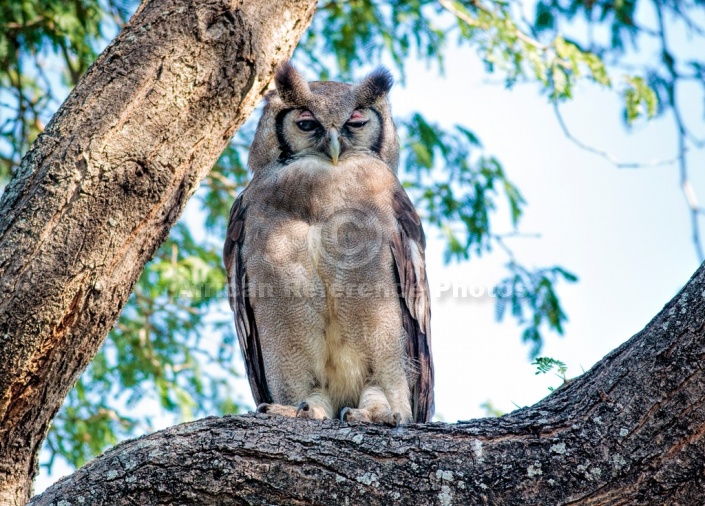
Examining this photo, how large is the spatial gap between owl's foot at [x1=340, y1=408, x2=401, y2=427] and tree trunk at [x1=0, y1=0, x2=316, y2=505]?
1233mm

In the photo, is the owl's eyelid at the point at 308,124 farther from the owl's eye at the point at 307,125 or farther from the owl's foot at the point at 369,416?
the owl's foot at the point at 369,416

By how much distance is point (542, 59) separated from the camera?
6598 millimetres

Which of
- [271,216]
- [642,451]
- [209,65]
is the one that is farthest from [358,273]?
[642,451]

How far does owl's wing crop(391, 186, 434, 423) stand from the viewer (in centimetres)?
443

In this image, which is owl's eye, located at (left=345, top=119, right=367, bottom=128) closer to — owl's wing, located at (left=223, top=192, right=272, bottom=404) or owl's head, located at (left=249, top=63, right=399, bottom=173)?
owl's head, located at (left=249, top=63, right=399, bottom=173)

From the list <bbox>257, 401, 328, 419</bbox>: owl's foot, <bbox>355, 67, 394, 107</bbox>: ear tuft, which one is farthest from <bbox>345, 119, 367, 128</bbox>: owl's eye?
<bbox>257, 401, 328, 419</bbox>: owl's foot

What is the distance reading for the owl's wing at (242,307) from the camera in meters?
4.54

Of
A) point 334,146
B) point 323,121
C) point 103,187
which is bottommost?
point 103,187

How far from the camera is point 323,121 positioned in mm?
4711

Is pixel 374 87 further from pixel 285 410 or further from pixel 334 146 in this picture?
pixel 285 410

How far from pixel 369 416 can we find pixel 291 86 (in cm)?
210

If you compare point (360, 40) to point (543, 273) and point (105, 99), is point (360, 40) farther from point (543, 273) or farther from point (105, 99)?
point (105, 99)

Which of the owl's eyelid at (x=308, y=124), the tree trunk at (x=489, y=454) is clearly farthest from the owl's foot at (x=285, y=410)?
the owl's eyelid at (x=308, y=124)

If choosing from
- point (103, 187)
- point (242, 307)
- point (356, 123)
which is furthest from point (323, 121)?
point (103, 187)
